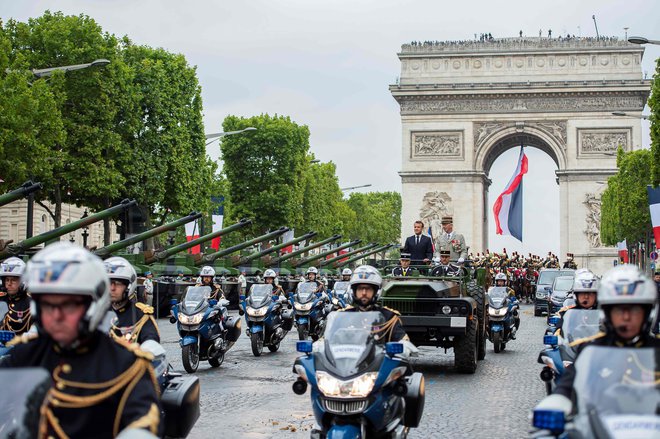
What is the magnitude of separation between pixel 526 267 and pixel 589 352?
44.8 metres

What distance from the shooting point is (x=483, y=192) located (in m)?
61.6

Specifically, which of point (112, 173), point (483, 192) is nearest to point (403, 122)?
point (483, 192)

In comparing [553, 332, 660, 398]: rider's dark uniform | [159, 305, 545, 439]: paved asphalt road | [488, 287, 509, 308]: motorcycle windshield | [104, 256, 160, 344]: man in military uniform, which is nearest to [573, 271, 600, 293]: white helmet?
[159, 305, 545, 439]: paved asphalt road

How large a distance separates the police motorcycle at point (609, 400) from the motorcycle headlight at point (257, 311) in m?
14.1

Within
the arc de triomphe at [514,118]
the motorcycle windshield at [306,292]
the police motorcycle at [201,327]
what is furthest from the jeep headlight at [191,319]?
the arc de triomphe at [514,118]

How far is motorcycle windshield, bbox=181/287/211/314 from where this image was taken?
49.5ft

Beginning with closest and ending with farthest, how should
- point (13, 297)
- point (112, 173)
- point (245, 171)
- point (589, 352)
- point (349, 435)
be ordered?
1. point (589, 352)
2. point (349, 435)
3. point (13, 297)
4. point (112, 173)
5. point (245, 171)

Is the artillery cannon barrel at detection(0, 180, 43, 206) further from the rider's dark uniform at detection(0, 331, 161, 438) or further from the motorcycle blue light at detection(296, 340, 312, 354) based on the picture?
the rider's dark uniform at detection(0, 331, 161, 438)

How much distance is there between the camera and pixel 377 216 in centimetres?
12425

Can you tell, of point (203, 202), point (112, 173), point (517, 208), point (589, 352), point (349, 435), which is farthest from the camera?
point (517, 208)

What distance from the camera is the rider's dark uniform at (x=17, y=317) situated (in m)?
9.44

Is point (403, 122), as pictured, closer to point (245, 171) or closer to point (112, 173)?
point (245, 171)

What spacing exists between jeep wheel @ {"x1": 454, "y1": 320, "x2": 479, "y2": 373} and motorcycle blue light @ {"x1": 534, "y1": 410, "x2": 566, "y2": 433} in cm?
1042

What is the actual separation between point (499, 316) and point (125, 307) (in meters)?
12.2
